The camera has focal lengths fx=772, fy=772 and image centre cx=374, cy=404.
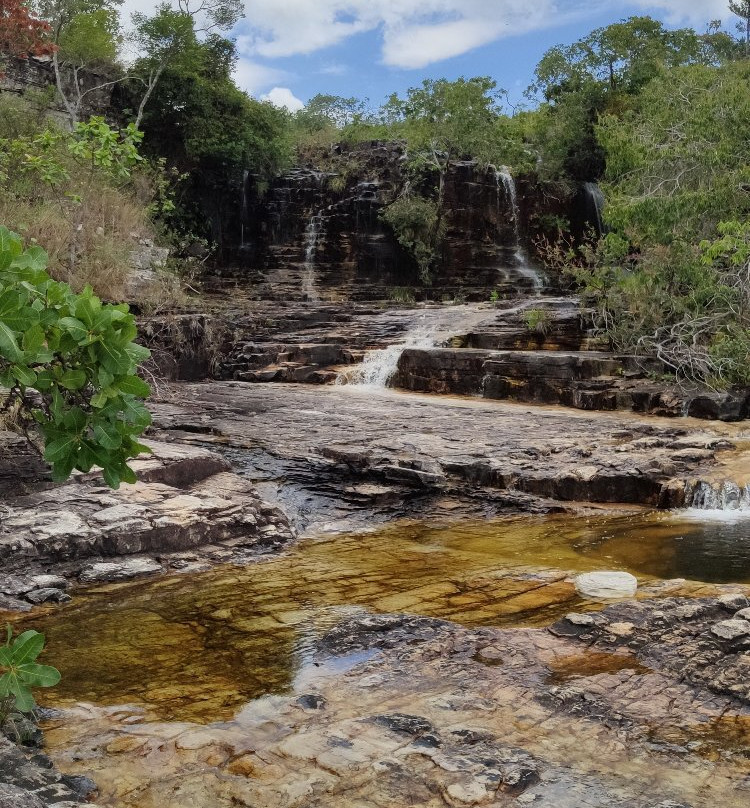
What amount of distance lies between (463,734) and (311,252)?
19.6m

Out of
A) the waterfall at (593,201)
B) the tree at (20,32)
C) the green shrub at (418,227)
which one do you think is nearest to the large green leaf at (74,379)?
the tree at (20,32)

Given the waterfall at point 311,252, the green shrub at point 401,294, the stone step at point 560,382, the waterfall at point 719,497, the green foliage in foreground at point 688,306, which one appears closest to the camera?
the waterfall at point 719,497

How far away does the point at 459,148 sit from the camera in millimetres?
21859

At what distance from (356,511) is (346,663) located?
9.96ft

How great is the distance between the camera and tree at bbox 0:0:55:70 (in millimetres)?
15836

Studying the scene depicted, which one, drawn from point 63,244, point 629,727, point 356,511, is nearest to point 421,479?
point 356,511

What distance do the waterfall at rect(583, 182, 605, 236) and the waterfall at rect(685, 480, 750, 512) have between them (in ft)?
52.2

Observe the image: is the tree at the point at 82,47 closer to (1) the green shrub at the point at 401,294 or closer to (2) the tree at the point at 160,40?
(2) the tree at the point at 160,40

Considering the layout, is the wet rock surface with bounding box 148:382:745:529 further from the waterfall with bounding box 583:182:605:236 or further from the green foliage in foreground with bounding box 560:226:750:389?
the waterfall with bounding box 583:182:605:236

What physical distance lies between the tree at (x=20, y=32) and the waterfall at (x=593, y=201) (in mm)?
14176

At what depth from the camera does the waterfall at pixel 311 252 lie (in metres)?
20.9

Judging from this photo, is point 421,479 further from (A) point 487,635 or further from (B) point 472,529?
(A) point 487,635

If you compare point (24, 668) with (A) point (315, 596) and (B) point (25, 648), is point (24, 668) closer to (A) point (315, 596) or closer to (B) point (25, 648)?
(B) point (25, 648)

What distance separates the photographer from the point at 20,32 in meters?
17.0
